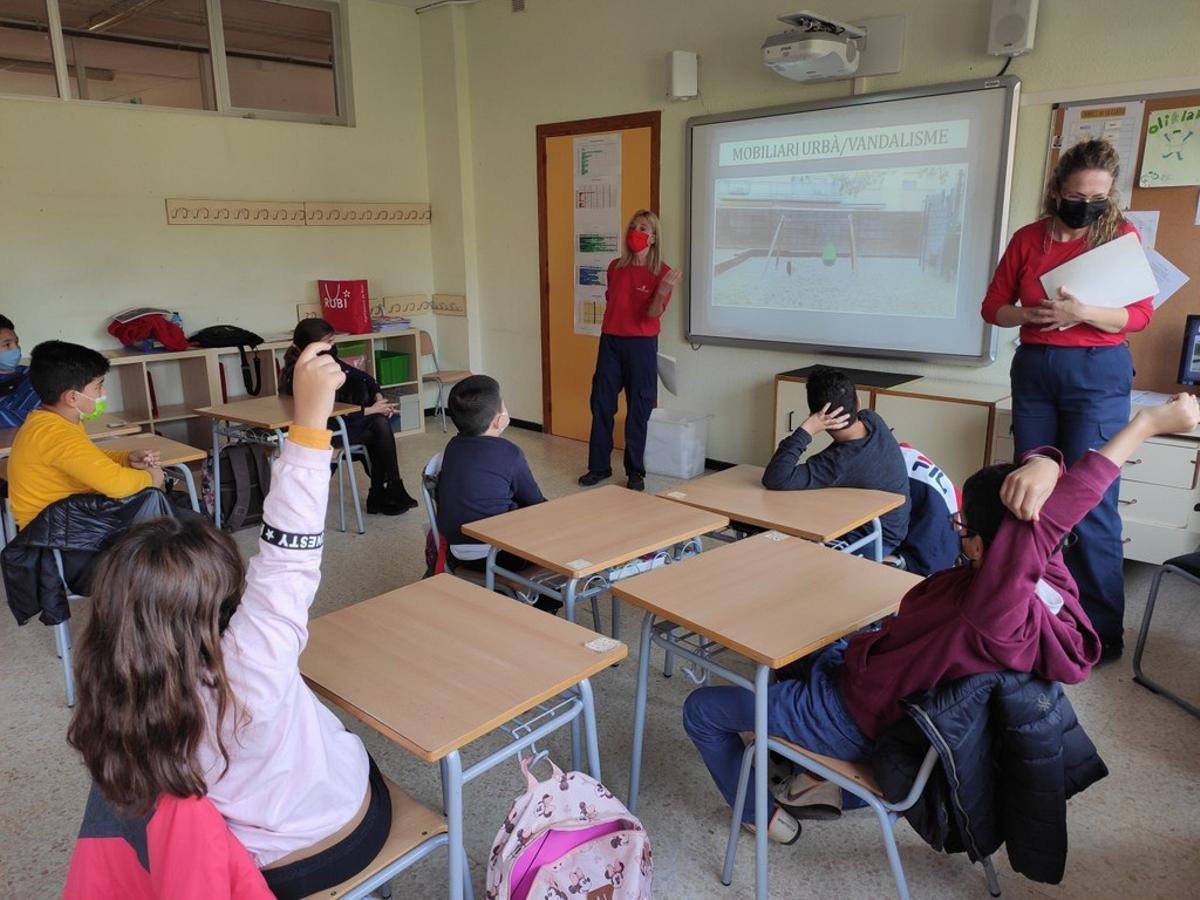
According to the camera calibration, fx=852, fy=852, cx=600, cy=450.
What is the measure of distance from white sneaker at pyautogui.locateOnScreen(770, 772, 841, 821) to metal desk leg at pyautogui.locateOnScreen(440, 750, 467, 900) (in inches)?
35.2

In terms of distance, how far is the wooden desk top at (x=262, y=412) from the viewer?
12.8 ft

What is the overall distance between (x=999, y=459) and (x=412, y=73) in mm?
5193

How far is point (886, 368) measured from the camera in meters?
4.55

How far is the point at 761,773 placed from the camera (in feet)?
5.74

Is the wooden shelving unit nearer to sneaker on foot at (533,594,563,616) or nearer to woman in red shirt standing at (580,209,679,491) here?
woman in red shirt standing at (580,209,679,491)

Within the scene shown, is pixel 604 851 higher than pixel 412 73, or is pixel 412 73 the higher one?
pixel 412 73

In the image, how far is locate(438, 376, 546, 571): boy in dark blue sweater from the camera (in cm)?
261

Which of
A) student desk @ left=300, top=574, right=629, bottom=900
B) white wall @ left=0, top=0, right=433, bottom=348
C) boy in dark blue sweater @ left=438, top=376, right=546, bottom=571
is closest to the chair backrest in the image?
boy in dark blue sweater @ left=438, top=376, right=546, bottom=571

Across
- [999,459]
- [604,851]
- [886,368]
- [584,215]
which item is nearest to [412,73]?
[584,215]

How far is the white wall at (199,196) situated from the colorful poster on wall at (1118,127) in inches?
185

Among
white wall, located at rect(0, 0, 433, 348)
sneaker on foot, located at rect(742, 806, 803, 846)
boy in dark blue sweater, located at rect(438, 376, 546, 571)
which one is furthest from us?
white wall, located at rect(0, 0, 433, 348)

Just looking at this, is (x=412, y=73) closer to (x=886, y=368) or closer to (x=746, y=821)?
(x=886, y=368)

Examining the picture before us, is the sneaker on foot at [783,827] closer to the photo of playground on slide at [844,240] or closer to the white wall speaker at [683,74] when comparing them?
the photo of playground on slide at [844,240]

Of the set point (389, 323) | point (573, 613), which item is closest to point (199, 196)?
point (389, 323)
